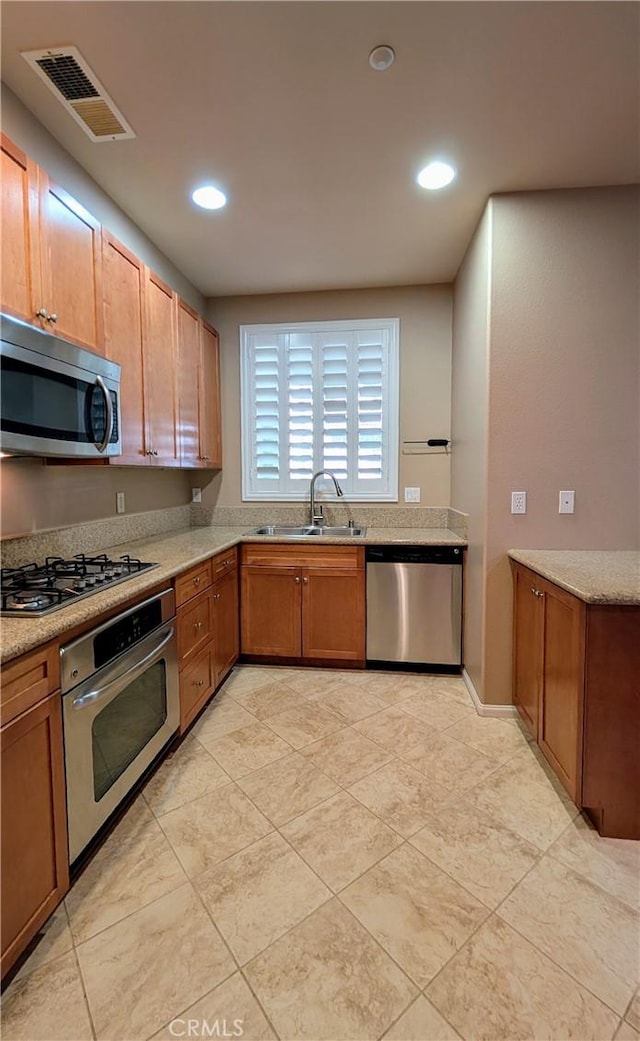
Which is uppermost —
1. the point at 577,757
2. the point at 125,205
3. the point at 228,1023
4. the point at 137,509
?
the point at 125,205

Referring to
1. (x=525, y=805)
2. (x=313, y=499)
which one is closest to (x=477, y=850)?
(x=525, y=805)

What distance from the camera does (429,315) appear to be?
334cm

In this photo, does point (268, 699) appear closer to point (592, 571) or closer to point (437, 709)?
point (437, 709)

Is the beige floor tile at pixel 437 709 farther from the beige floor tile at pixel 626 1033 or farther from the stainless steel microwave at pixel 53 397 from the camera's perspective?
the stainless steel microwave at pixel 53 397

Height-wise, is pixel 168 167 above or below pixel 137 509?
above

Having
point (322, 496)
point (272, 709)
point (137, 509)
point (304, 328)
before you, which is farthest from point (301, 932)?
point (304, 328)

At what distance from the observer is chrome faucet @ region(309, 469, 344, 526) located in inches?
137

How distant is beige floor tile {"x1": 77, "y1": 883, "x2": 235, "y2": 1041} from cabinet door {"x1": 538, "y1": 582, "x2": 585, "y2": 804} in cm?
132

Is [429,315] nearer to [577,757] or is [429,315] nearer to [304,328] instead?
[304,328]

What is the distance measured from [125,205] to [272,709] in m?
2.81

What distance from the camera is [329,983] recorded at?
117 cm

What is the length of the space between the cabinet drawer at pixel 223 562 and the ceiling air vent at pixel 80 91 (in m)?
1.96

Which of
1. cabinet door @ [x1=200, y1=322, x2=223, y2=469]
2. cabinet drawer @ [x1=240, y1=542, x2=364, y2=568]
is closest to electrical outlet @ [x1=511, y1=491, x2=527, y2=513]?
cabinet drawer @ [x1=240, y1=542, x2=364, y2=568]

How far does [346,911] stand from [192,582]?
1457mm
